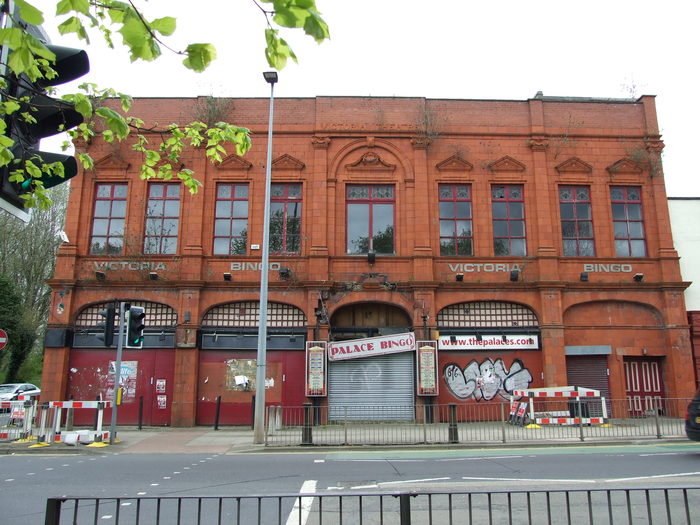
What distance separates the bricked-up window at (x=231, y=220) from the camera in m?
21.7

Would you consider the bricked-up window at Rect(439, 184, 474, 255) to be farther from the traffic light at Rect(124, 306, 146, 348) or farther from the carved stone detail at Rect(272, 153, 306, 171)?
the traffic light at Rect(124, 306, 146, 348)

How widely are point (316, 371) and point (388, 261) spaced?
4.96 m

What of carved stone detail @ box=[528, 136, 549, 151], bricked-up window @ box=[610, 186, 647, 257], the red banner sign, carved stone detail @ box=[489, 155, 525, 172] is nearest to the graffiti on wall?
the red banner sign

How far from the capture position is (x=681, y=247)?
2284 centimetres

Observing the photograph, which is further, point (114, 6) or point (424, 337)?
point (424, 337)

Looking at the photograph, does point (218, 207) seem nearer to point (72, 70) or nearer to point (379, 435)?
point (379, 435)

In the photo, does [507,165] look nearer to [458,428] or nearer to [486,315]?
[486,315]

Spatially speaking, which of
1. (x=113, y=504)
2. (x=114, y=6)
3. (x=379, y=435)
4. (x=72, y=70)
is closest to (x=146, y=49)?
(x=114, y=6)

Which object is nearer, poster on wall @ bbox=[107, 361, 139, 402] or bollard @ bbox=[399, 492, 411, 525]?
bollard @ bbox=[399, 492, 411, 525]

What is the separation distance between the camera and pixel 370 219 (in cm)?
2202

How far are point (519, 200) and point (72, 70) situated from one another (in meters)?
20.0

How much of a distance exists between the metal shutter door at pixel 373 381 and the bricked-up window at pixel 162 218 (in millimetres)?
7997

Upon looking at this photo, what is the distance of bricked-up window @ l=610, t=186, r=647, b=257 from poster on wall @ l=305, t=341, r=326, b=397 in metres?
12.3

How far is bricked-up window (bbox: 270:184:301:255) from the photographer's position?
2172 cm
